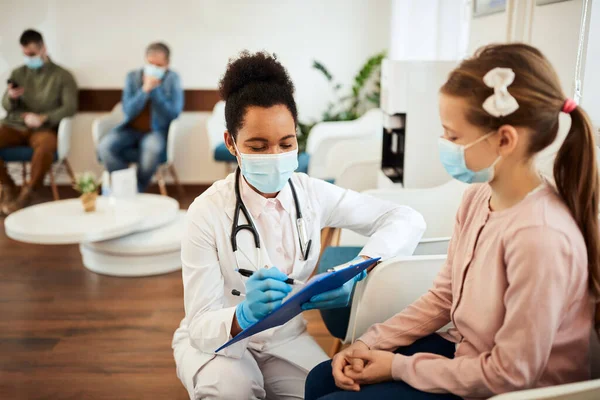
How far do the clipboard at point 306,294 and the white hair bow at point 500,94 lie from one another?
0.46 m

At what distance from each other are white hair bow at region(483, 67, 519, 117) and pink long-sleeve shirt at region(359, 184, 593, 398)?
0.61 feet

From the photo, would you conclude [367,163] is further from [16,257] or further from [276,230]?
[16,257]

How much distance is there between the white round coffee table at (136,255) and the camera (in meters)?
3.63

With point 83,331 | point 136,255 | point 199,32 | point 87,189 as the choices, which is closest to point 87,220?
point 87,189

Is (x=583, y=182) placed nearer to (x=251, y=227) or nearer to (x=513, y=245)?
(x=513, y=245)

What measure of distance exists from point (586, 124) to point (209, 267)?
0.97m

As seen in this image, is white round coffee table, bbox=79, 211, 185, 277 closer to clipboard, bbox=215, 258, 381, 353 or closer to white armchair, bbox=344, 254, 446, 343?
white armchair, bbox=344, 254, 446, 343

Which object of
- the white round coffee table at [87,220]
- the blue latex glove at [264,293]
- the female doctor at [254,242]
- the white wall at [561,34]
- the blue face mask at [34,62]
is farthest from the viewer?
the blue face mask at [34,62]

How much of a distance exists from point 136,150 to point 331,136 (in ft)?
6.63

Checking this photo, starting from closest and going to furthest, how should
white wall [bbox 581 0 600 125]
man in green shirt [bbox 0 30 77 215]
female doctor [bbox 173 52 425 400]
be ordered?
female doctor [bbox 173 52 425 400] → white wall [bbox 581 0 600 125] → man in green shirt [bbox 0 30 77 215]

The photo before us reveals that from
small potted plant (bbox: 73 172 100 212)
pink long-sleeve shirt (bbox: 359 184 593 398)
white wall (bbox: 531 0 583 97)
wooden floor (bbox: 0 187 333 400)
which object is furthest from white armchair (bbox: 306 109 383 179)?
pink long-sleeve shirt (bbox: 359 184 593 398)

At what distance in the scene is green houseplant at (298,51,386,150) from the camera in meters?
5.41

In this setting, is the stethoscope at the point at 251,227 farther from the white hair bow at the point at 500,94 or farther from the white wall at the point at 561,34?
the white wall at the point at 561,34

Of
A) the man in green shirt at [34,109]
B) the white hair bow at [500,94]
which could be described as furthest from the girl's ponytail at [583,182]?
the man in green shirt at [34,109]
